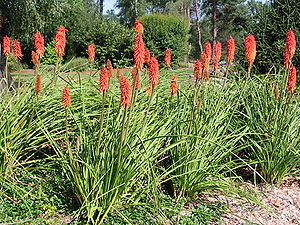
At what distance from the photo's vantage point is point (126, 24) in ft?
95.8

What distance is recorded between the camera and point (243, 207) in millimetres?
2750

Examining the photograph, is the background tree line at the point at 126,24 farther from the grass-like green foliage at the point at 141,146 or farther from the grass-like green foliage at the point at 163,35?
the grass-like green foliage at the point at 141,146

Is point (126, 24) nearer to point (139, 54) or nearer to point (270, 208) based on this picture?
point (270, 208)

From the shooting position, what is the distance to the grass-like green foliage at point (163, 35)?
65.1 ft

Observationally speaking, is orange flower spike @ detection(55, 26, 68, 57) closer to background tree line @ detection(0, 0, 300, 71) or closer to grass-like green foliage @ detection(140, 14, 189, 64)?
background tree line @ detection(0, 0, 300, 71)

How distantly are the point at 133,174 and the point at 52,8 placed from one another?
11419 millimetres

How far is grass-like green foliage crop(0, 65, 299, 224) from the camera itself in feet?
7.74

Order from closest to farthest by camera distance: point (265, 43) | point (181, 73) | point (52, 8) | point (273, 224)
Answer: point (273, 224) → point (181, 73) → point (265, 43) → point (52, 8)

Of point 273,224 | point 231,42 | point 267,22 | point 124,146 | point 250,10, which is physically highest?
point 250,10

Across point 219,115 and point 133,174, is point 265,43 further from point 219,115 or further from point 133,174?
point 133,174

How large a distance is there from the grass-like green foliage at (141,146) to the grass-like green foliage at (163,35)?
16276 mm

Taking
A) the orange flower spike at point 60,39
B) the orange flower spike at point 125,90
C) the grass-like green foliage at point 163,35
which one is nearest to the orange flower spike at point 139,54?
the orange flower spike at point 125,90

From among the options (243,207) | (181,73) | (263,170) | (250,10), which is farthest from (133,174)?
(250,10)

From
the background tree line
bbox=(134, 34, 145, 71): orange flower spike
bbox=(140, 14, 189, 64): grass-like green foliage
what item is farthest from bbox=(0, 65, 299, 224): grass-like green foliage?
bbox=(140, 14, 189, 64): grass-like green foliage
